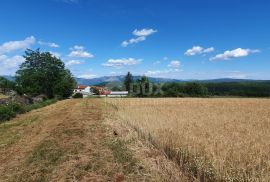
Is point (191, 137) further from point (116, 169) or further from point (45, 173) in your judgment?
point (45, 173)

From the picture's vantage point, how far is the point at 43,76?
68188 mm

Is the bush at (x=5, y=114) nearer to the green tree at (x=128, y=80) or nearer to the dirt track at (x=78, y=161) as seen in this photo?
the dirt track at (x=78, y=161)

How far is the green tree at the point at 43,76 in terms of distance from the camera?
6694 cm

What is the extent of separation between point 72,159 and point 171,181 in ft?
12.2

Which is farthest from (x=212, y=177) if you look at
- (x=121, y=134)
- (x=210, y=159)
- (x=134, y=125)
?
(x=134, y=125)

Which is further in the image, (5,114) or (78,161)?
(5,114)

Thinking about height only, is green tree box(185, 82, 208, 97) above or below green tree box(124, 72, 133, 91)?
below

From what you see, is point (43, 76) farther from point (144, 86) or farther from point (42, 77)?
point (144, 86)

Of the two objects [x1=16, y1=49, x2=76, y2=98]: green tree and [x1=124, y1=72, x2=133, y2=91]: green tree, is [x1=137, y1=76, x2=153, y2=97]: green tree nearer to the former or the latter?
[x1=124, y1=72, x2=133, y2=91]: green tree

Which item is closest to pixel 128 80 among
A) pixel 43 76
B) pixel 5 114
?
pixel 43 76

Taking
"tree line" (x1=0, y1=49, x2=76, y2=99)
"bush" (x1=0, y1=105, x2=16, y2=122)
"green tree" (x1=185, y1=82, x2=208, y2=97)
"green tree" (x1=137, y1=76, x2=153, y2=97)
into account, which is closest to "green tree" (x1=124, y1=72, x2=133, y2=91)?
"green tree" (x1=137, y1=76, x2=153, y2=97)

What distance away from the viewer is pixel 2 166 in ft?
27.0

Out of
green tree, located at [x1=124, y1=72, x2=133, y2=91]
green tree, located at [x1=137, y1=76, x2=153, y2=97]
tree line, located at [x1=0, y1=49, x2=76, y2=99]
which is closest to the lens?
tree line, located at [x1=0, y1=49, x2=76, y2=99]

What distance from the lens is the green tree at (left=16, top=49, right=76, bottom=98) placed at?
66.9 m
